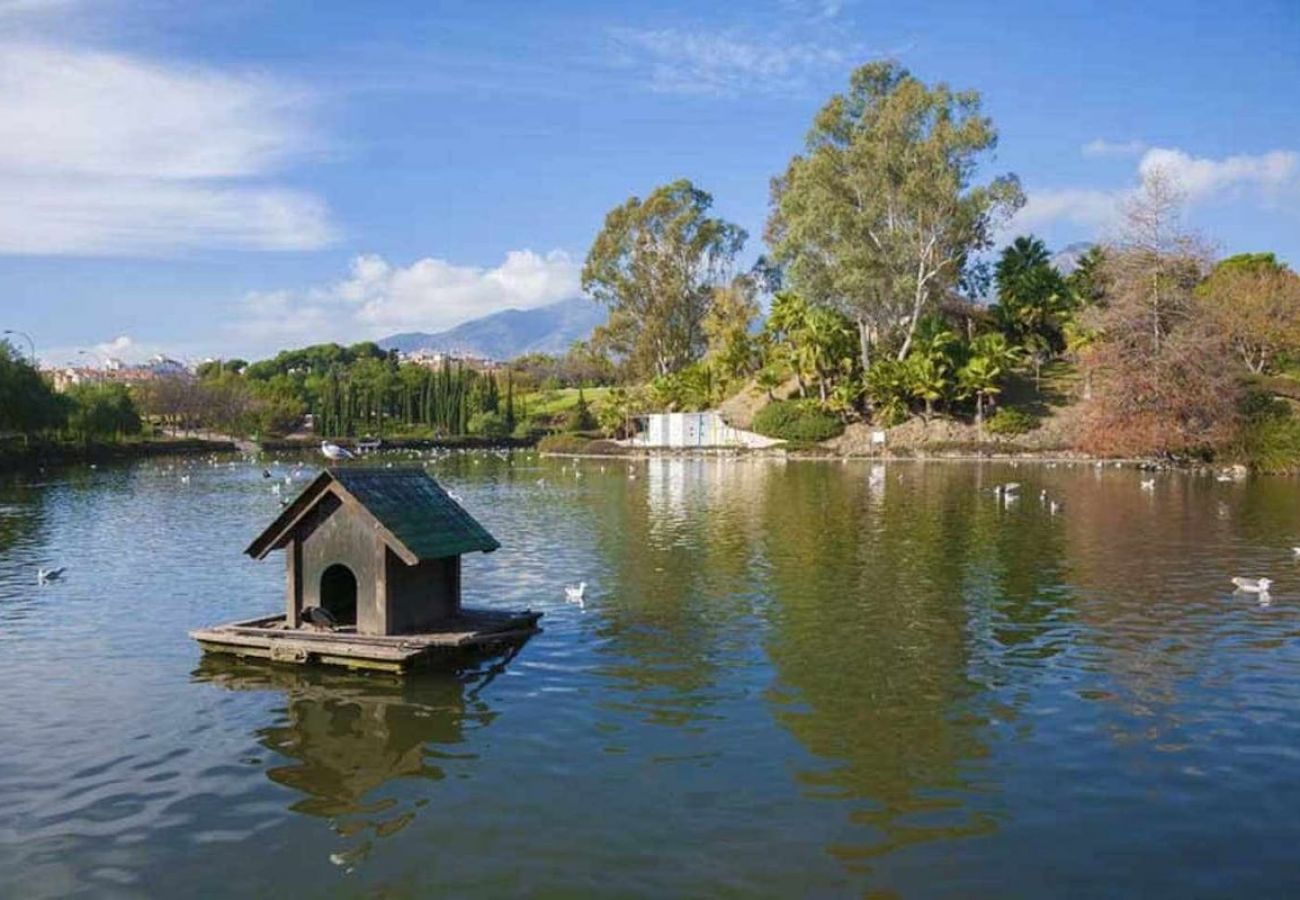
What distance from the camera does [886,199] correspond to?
233 ft

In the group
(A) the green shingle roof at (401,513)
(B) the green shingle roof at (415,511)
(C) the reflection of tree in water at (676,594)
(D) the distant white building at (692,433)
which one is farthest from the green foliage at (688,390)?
(A) the green shingle roof at (401,513)

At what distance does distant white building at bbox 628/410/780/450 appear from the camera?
3307 inches

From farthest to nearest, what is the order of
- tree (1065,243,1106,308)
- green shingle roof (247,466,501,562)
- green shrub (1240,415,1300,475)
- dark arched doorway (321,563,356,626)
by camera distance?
1. tree (1065,243,1106,308)
2. green shrub (1240,415,1300,475)
3. dark arched doorway (321,563,356,626)
4. green shingle roof (247,466,501,562)

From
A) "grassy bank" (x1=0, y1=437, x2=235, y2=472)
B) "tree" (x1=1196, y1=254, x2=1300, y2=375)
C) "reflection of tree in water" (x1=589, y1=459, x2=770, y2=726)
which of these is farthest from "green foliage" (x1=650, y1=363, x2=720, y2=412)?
"reflection of tree in water" (x1=589, y1=459, x2=770, y2=726)

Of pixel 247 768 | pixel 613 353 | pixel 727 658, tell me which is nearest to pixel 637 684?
pixel 727 658

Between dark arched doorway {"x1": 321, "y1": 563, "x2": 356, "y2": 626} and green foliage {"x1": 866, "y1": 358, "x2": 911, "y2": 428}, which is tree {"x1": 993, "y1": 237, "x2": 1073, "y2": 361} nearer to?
green foliage {"x1": 866, "y1": 358, "x2": 911, "y2": 428}

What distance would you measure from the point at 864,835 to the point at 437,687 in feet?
23.9

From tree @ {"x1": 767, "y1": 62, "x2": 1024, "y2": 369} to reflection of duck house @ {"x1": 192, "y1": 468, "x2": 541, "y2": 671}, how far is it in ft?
187

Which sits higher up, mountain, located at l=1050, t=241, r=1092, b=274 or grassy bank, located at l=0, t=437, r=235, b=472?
mountain, located at l=1050, t=241, r=1092, b=274

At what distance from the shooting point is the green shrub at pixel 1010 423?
240ft

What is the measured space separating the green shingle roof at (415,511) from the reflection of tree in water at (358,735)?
2122 mm

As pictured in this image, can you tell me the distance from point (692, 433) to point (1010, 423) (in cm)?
2547

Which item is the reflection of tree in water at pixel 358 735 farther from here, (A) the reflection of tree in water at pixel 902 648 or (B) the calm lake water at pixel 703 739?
(A) the reflection of tree in water at pixel 902 648

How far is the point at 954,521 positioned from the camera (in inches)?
1359
